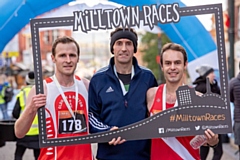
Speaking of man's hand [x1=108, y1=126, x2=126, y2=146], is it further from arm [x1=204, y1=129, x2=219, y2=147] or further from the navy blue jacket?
arm [x1=204, y1=129, x2=219, y2=147]

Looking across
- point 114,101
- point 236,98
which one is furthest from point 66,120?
point 236,98

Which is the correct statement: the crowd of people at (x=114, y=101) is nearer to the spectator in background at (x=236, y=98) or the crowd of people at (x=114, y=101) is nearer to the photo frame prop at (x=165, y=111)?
the photo frame prop at (x=165, y=111)

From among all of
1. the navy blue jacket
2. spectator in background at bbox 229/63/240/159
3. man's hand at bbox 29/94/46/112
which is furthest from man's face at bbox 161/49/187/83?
spectator in background at bbox 229/63/240/159

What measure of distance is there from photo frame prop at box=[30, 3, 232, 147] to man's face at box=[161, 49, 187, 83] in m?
0.11

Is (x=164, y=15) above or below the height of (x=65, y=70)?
above

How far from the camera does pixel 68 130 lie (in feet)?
13.9

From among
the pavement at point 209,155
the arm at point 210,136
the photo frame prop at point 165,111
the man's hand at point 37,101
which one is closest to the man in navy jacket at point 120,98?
the photo frame prop at point 165,111

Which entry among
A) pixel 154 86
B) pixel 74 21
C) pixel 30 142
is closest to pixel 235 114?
pixel 30 142

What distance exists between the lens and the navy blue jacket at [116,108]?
411 cm

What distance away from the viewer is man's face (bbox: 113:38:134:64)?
164 inches

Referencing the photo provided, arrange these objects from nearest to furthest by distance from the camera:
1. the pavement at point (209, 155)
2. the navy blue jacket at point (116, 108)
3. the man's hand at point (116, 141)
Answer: the man's hand at point (116, 141), the navy blue jacket at point (116, 108), the pavement at point (209, 155)

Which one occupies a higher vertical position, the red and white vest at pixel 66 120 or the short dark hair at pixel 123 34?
the short dark hair at pixel 123 34

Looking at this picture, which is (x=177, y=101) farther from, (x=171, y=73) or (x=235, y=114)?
(x=235, y=114)

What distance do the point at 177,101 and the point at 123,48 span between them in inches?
24.3
